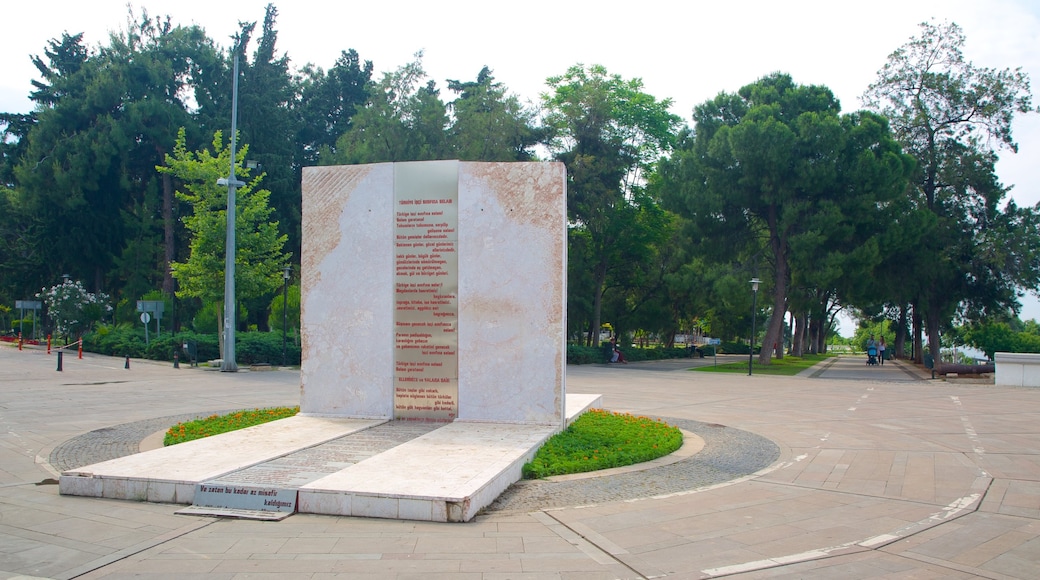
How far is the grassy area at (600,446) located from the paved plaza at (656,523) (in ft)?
1.17

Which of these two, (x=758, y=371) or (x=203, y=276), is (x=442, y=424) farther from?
(x=758, y=371)

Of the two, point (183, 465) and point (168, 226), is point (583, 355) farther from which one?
point (183, 465)

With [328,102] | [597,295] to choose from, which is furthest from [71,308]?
[597,295]

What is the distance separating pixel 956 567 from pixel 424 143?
3409 cm

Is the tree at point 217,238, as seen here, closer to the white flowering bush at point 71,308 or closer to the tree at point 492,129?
the tree at point 492,129

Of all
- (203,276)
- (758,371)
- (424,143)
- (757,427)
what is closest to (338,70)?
(424,143)

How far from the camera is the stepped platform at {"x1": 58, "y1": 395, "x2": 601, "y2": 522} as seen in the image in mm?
6984

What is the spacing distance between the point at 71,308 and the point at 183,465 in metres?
37.6

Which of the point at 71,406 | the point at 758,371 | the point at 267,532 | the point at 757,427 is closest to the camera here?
the point at 267,532

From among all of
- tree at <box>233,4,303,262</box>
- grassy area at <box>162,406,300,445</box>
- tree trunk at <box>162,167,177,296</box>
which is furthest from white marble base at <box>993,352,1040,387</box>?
tree trunk at <box>162,167,177,296</box>

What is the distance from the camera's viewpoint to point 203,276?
98.9 ft

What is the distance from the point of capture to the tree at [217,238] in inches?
1182

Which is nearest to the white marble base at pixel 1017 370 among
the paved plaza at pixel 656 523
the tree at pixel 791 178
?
the tree at pixel 791 178

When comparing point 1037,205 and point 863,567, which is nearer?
point 863,567
